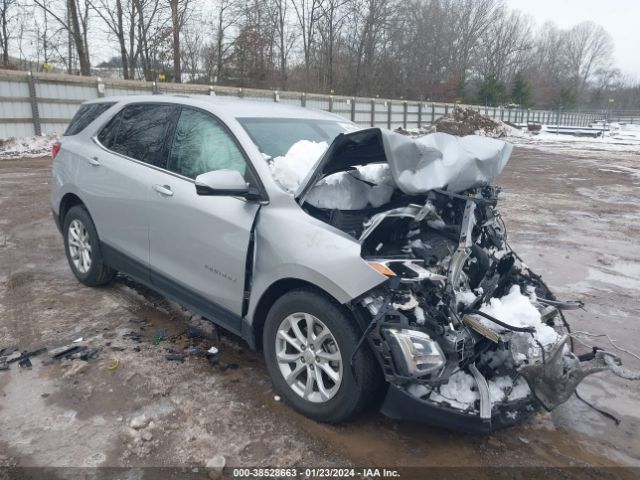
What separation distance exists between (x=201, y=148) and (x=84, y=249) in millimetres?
1974

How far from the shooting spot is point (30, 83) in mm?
16938

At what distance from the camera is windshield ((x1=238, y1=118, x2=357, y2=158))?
3492 mm

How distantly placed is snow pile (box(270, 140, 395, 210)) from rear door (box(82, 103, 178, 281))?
3.80 feet

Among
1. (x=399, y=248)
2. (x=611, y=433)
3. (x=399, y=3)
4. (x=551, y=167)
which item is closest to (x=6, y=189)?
(x=399, y=248)

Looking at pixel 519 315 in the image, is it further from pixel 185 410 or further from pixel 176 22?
pixel 176 22

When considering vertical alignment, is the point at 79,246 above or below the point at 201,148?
below

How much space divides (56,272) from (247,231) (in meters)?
3.33

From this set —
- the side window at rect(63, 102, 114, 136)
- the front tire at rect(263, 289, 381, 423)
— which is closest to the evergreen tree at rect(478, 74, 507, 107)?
the side window at rect(63, 102, 114, 136)

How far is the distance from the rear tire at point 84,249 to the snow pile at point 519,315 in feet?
11.4

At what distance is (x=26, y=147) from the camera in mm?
16641

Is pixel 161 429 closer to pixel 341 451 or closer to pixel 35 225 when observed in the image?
pixel 341 451

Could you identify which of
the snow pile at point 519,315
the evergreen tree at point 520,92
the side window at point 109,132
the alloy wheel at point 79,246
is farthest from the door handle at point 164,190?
the evergreen tree at point 520,92

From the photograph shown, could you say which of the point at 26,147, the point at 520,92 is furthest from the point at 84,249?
the point at 520,92

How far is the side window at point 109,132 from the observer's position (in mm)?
4512
